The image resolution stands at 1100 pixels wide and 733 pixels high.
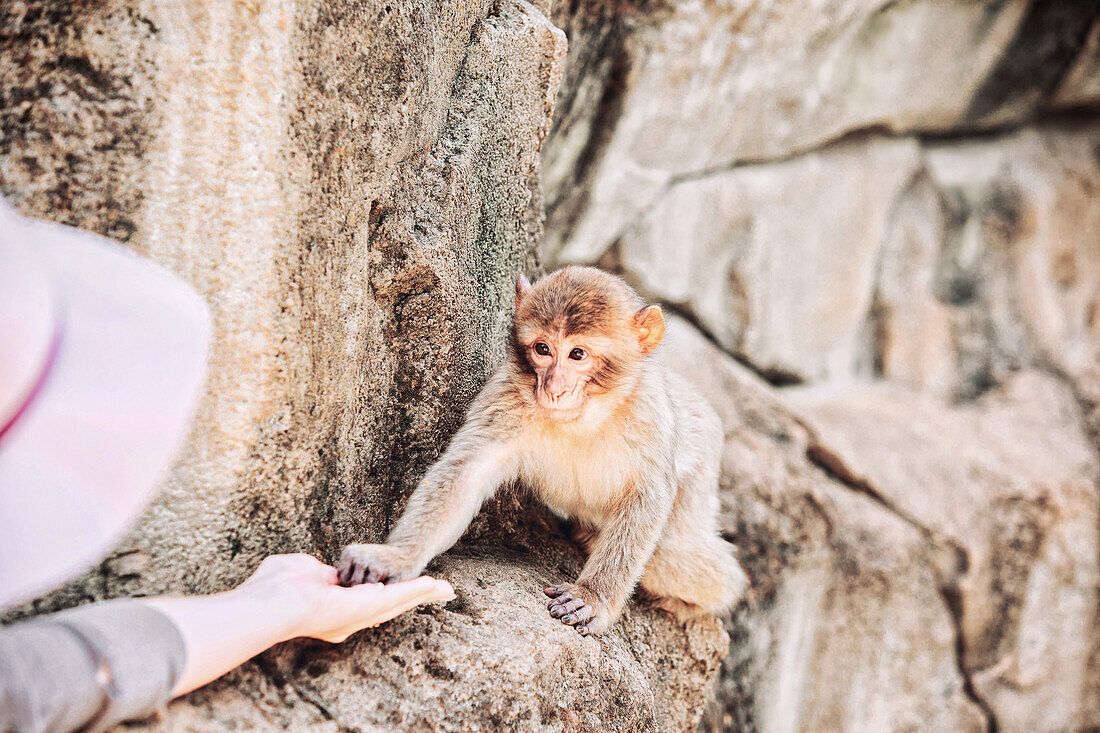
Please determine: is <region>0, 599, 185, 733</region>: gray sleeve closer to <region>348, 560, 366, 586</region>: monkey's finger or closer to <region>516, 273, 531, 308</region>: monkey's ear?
<region>348, 560, 366, 586</region>: monkey's finger

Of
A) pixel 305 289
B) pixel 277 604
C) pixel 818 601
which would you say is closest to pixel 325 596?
pixel 277 604

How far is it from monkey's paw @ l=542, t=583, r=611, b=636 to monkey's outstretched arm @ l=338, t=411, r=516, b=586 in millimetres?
291

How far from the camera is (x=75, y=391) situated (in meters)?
1.18

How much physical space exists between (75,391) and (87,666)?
1.28 feet

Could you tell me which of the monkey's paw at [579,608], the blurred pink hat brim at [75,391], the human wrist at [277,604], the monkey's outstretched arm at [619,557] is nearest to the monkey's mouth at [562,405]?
the monkey's outstretched arm at [619,557]

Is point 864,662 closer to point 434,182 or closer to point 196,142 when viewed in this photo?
point 434,182

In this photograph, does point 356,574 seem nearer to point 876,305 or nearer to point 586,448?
point 586,448

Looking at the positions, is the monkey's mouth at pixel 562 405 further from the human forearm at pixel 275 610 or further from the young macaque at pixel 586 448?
the human forearm at pixel 275 610

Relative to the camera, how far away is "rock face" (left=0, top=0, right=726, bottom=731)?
5.05 feet

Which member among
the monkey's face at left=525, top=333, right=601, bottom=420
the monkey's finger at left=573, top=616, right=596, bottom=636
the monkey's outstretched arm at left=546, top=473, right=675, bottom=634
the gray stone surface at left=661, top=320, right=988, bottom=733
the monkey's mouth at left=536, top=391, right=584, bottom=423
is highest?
A: the monkey's face at left=525, top=333, right=601, bottom=420

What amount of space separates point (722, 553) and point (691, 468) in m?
0.28

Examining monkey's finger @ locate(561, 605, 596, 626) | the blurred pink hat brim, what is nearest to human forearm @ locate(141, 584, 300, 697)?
the blurred pink hat brim

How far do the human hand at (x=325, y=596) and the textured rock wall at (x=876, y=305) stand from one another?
223 cm

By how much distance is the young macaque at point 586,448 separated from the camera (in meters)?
2.19
